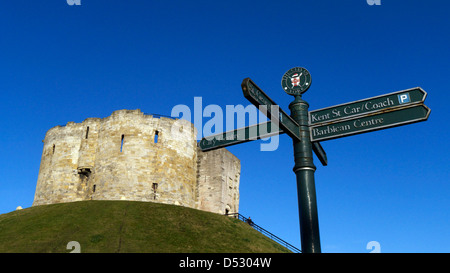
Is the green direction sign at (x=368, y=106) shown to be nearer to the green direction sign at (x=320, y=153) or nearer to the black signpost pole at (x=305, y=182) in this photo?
the black signpost pole at (x=305, y=182)

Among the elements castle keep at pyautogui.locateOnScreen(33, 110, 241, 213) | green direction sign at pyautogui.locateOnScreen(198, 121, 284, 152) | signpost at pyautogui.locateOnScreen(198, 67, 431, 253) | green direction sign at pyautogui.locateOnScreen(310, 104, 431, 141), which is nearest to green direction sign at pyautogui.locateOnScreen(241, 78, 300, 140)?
signpost at pyautogui.locateOnScreen(198, 67, 431, 253)

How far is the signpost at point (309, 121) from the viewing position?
6402 mm

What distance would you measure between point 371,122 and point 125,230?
928 inches

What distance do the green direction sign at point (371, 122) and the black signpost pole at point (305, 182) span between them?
0.89 ft

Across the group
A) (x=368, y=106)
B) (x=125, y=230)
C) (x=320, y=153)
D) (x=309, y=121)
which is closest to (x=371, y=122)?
(x=368, y=106)

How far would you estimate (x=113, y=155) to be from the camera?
134ft

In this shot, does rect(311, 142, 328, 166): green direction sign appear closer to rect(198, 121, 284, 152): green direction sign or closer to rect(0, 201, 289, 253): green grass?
rect(198, 121, 284, 152): green direction sign

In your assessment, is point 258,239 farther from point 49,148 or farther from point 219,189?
point 49,148

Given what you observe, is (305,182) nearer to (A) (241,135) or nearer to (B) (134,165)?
(A) (241,135)

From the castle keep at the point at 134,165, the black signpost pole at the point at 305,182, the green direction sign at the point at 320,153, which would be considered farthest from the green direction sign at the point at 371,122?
the castle keep at the point at 134,165

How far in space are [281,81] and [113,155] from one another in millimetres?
36048

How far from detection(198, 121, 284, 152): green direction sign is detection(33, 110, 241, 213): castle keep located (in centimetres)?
3269

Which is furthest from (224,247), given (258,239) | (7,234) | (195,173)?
(195,173)

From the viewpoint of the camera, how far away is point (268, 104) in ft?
21.7
